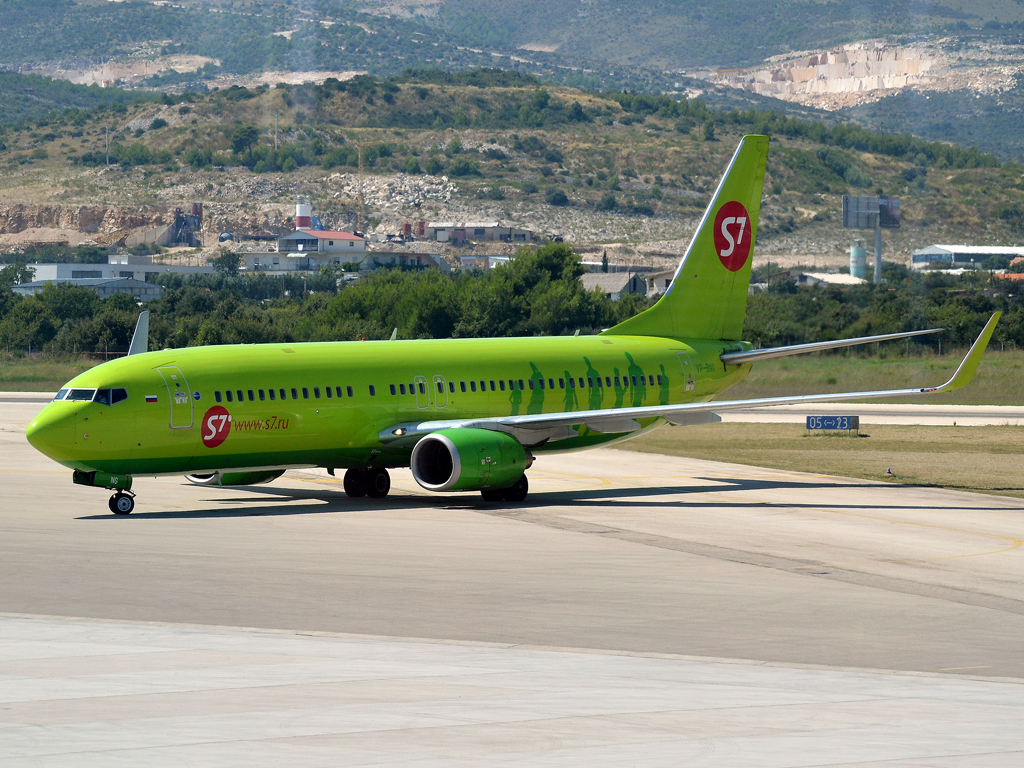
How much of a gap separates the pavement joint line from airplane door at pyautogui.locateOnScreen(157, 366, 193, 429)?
13.7 meters

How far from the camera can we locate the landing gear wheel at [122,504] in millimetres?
34188

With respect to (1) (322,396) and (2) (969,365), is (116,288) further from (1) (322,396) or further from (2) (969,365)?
(2) (969,365)

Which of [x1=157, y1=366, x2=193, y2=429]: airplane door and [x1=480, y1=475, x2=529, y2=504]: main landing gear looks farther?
[x1=480, y1=475, x2=529, y2=504]: main landing gear

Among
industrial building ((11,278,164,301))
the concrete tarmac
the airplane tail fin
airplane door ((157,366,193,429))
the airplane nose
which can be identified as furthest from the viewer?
industrial building ((11,278,164,301))

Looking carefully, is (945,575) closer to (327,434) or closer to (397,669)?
(397,669)

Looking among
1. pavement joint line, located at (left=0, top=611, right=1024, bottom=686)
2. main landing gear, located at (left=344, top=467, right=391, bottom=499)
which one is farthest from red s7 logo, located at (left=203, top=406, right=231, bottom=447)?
pavement joint line, located at (left=0, top=611, right=1024, bottom=686)

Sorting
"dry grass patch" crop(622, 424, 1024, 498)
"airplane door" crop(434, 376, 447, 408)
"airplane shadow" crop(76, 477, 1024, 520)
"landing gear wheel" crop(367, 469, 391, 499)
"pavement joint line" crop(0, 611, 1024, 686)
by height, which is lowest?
"dry grass patch" crop(622, 424, 1024, 498)

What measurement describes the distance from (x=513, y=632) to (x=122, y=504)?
58.4 feet

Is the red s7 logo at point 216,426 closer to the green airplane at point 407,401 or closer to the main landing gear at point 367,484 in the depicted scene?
the green airplane at point 407,401

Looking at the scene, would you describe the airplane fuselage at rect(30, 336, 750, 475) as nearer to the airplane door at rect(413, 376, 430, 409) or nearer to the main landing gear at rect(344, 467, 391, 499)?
the airplane door at rect(413, 376, 430, 409)

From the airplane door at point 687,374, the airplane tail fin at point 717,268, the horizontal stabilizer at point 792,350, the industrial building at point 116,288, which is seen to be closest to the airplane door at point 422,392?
the airplane tail fin at point 717,268

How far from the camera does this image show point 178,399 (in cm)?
3394

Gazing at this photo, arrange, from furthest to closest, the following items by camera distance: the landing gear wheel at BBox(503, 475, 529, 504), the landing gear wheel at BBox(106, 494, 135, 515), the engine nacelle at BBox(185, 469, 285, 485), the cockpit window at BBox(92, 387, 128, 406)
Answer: the engine nacelle at BBox(185, 469, 285, 485)
the landing gear wheel at BBox(503, 475, 529, 504)
the landing gear wheel at BBox(106, 494, 135, 515)
the cockpit window at BBox(92, 387, 128, 406)

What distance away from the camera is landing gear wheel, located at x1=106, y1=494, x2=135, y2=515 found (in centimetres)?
3419
